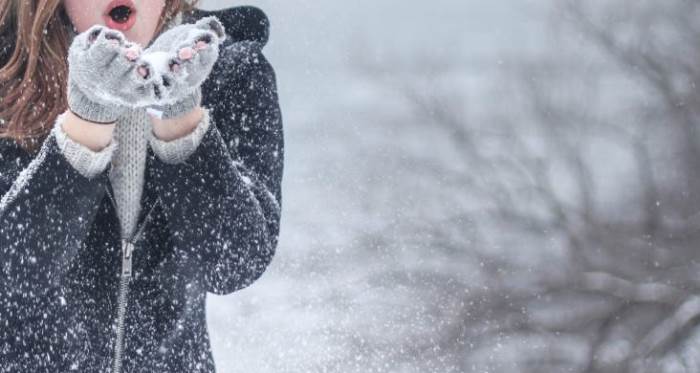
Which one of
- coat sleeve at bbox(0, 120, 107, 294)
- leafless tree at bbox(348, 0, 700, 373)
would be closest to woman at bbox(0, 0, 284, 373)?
coat sleeve at bbox(0, 120, 107, 294)

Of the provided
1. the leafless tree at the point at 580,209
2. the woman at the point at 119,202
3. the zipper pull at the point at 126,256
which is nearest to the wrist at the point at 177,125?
the woman at the point at 119,202

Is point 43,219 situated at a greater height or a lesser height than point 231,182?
lesser

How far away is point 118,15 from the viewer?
1.06 meters

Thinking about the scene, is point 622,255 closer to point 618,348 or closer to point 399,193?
point 618,348

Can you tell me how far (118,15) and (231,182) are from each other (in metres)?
0.19

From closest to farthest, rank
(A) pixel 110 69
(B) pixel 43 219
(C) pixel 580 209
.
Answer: (A) pixel 110 69 < (B) pixel 43 219 < (C) pixel 580 209

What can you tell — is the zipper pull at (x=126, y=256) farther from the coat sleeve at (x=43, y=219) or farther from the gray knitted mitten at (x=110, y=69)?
the gray knitted mitten at (x=110, y=69)

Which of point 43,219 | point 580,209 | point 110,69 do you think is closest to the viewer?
point 110,69

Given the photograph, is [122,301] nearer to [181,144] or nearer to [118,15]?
[181,144]

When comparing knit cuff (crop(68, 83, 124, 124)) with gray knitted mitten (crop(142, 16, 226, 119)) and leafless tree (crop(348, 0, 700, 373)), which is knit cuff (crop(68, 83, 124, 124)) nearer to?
gray knitted mitten (crop(142, 16, 226, 119))

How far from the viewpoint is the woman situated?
979mm

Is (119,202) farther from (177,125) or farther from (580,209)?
(580,209)

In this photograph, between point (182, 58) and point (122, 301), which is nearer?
point (182, 58)

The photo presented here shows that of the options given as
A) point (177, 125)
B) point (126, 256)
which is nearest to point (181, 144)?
point (177, 125)
